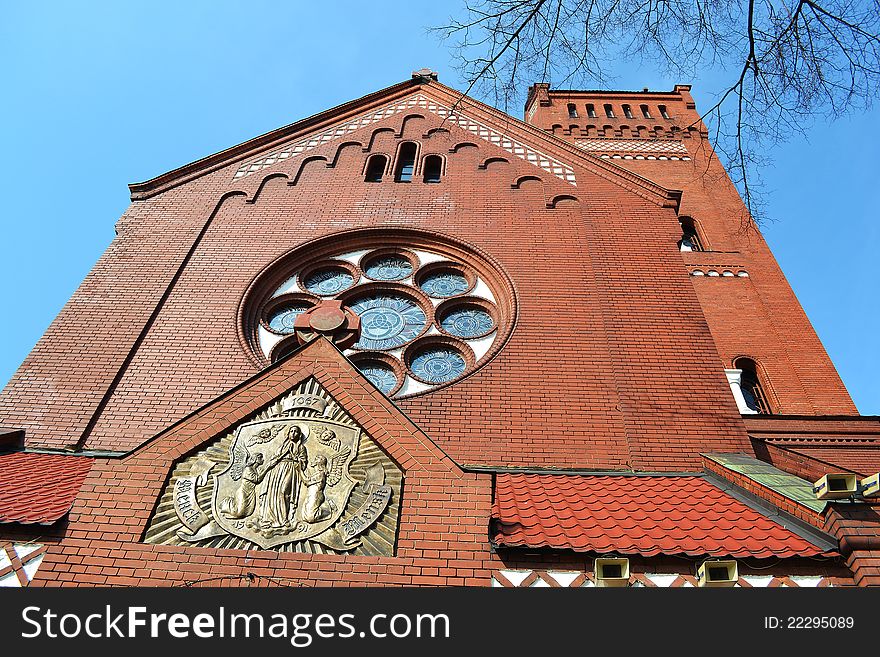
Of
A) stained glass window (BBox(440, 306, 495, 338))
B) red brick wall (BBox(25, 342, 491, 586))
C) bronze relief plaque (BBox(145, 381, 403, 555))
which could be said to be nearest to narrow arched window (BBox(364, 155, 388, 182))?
stained glass window (BBox(440, 306, 495, 338))

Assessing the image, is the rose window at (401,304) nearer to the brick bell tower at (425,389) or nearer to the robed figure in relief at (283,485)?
the brick bell tower at (425,389)

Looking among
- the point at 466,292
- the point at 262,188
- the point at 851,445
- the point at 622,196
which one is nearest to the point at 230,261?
the point at 262,188

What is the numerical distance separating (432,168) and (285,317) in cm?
409

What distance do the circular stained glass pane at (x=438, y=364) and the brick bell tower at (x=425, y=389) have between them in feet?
0.14

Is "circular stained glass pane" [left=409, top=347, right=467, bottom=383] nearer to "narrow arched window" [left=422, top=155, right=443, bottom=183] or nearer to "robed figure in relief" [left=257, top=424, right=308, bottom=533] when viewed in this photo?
"robed figure in relief" [left=257, top=424, right=308, bottom=533]

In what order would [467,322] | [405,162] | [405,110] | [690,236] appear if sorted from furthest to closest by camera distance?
[690,236] < [405,110] < [405,162] < [467,322]

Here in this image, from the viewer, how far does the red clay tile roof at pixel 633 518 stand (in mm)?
5191

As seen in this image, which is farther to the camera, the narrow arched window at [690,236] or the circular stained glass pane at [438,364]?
the narrow arched window at [690,236]

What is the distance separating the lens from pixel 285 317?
9836 mm

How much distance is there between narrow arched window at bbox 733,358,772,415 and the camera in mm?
11469

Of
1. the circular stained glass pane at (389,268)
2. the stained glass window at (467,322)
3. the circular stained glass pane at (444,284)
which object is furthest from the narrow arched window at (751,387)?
the circular stained glass pane at (389,268)

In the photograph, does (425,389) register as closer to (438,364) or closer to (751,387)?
(438,364)

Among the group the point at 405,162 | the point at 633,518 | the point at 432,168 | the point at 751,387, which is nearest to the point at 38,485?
the point at 633,518

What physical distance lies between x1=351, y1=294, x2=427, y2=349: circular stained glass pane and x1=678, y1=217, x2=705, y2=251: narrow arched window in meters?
8.08
